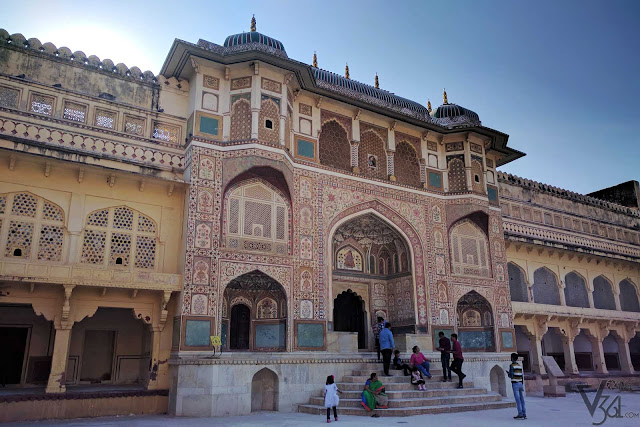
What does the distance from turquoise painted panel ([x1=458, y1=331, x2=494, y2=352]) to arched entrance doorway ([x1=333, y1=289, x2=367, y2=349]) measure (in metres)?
3.00

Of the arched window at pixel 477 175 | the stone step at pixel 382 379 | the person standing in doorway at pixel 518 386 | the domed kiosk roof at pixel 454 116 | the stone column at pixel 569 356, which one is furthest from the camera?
the stone column at pixel 569 356

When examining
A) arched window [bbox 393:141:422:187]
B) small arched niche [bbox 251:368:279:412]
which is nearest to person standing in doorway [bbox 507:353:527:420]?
small arched niche [bbox 251:368:279:412]

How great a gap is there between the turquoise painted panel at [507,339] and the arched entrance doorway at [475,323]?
0.37 m

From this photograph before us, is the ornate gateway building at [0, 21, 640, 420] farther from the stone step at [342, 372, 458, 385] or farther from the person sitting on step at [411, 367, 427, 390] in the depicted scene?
the person sitting on step at [411, 367, 427, 390]

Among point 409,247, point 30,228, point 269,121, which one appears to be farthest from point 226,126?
point 409,247

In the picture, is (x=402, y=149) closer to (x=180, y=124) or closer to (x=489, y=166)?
(x=489, y=166)

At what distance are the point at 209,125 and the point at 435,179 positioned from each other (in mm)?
7421

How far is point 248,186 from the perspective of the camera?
12.7 m

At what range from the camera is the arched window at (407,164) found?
1582 cm

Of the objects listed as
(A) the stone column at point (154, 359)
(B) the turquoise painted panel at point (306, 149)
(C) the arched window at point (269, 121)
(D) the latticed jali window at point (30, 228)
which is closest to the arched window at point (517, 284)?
(B) the turquoise painted panel at point (306, 149)

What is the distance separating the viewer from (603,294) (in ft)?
72.2

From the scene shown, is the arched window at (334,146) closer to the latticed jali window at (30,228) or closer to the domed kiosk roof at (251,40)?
the domed kiosk roof at (251,40)

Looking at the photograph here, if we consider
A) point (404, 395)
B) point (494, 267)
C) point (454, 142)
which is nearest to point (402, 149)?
point (454, 142)

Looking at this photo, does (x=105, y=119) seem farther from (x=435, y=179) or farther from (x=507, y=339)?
(x=507, y=339)
